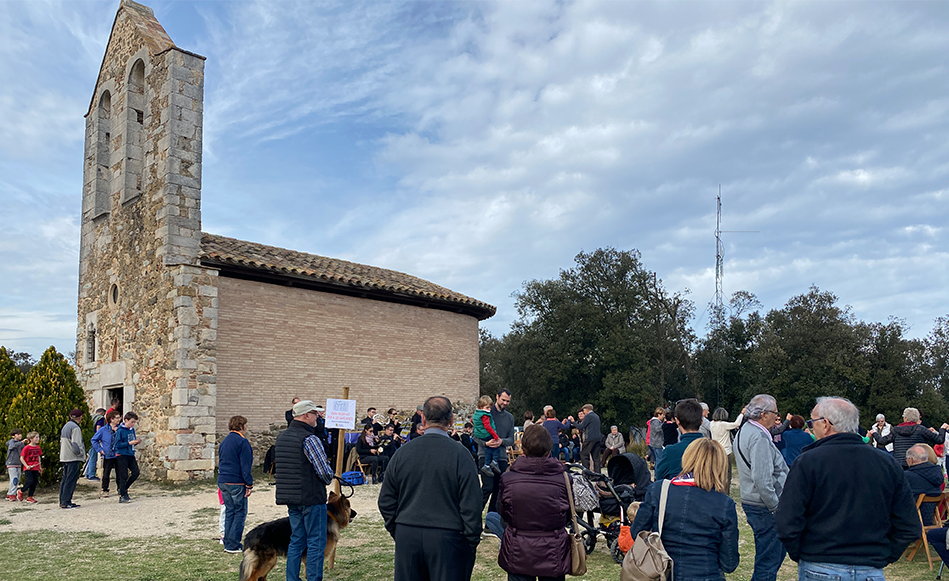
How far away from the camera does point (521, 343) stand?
33031 mm

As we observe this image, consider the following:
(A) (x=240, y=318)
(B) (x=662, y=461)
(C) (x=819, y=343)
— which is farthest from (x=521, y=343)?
(B) (x=662, y=461)

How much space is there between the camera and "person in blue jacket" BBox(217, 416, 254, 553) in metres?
7.49

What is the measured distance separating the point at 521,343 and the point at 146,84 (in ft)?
68.5

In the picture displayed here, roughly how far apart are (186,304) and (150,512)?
5088mm

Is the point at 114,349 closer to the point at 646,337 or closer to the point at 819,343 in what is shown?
the point at 646,337

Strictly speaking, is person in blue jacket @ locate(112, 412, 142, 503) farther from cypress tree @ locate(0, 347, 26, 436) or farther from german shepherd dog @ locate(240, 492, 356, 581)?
german shepherd dog @ locate(240, 492, 356, 581)

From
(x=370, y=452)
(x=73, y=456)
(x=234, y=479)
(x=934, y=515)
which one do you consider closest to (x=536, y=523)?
(x=234, y=479)

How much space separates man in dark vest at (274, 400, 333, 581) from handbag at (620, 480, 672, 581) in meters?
3.01

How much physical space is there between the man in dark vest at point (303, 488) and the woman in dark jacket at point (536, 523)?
211 centimetres

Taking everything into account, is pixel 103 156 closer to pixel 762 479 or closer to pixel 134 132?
pixel 134 132

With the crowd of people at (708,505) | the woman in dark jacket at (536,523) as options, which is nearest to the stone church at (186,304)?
the crowd of people at (708,505)

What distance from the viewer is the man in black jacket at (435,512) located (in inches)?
162

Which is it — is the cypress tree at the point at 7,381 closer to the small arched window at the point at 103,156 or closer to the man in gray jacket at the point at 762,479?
the small arched window at the point at 103,156

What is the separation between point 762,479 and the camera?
5016mm
